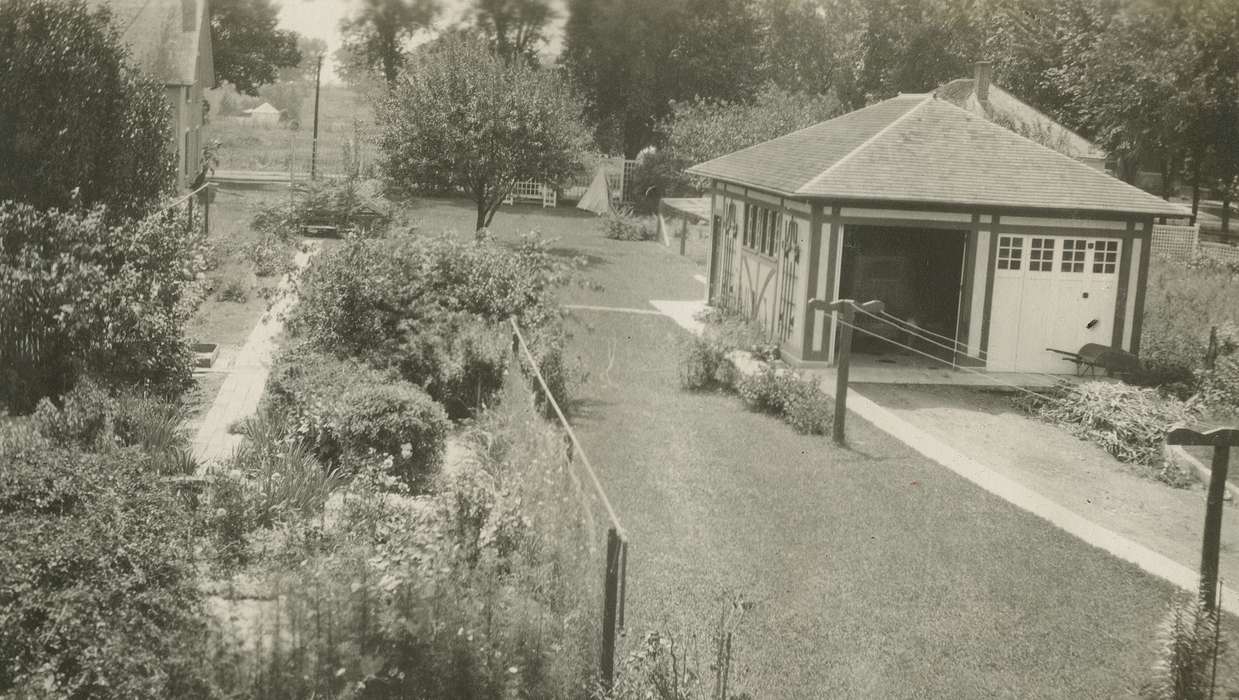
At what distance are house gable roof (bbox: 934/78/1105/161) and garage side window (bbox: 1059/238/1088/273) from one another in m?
16.4

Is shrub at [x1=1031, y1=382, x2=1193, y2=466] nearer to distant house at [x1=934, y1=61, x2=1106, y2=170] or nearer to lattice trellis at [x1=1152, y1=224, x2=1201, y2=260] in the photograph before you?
distant house at [x1=934, y1=61, x2=1106, y2=170]

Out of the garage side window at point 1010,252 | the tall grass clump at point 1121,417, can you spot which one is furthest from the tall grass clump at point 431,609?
the garage side window at point 1010,252

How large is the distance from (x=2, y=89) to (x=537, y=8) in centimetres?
2304

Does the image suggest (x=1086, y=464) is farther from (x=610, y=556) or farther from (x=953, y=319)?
(x=610, y=556)

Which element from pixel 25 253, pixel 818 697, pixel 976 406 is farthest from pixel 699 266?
pixel 818 697

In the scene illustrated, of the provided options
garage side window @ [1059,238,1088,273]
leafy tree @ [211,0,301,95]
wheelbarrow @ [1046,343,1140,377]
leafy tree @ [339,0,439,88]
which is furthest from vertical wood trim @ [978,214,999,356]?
leafy tree @ [211,0,301,95]

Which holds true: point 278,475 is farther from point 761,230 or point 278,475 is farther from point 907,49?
point 907,49

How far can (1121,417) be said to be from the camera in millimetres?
16062

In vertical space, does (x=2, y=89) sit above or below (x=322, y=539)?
above

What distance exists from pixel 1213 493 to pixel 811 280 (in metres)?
11.5

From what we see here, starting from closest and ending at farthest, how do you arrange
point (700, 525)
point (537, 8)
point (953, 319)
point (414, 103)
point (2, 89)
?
1. point (700, 525)
2. point (2, 89)
3. point (953, 319)
4. point (414, 103)
5. point (537, 8)

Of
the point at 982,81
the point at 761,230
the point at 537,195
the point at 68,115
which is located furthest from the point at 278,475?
the point at 537,195

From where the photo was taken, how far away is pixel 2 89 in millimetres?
19328

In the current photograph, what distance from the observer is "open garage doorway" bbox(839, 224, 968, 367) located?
22047 millimetres
